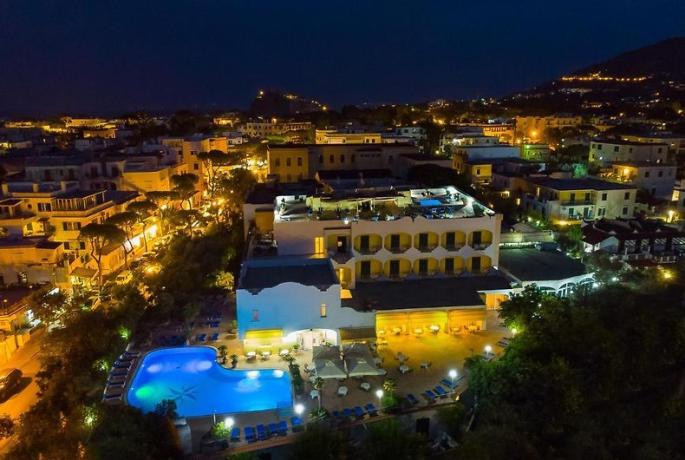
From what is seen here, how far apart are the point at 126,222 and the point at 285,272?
2053cm

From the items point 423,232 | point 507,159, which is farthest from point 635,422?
point 507,159

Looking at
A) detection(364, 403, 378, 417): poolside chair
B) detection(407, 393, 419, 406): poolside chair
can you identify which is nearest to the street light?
detection(364, 403, 378, 417): poolside chair

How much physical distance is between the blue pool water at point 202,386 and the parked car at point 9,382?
290 inches

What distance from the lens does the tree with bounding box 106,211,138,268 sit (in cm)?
3926

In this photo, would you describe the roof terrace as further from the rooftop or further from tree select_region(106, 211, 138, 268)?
the rooftop

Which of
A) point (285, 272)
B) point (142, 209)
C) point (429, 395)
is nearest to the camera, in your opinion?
point (429, 395)

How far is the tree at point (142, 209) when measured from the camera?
141 ft

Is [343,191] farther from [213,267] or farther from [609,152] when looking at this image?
[609,152]

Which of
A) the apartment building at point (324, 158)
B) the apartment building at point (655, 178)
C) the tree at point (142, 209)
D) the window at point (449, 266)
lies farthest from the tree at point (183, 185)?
the apartment building at point (655, 178)

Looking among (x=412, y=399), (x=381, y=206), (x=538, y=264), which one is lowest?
(x=412, y=399)

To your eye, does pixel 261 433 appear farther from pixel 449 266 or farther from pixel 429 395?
pixel 449 266

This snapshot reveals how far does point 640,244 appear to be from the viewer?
35.6 metres

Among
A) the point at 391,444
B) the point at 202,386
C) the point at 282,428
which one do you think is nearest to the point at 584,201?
the point at 391,444

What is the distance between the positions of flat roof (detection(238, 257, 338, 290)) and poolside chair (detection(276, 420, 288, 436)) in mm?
6887
